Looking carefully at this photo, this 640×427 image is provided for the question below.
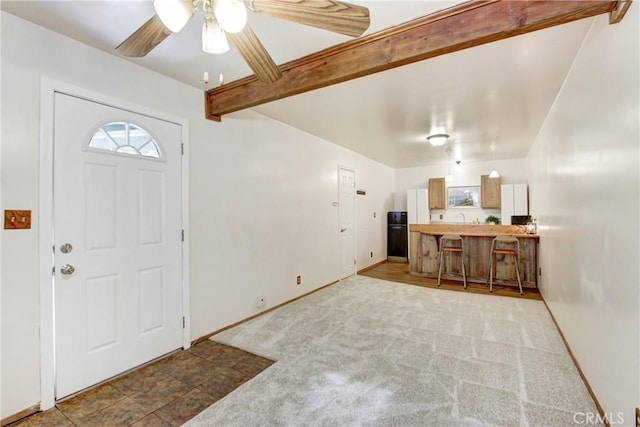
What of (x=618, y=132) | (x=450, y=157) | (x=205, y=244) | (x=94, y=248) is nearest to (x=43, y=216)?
(x=94, y=248)

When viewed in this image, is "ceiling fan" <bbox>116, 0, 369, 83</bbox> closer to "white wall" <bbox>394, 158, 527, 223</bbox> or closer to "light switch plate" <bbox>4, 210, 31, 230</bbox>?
"light switch plate" <bbox>4, 210, 31, 230</bbox>

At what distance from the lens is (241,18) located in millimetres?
1205

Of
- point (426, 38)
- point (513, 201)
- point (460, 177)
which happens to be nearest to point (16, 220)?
point (426, 38)

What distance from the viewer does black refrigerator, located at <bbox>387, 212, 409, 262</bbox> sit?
295 inches

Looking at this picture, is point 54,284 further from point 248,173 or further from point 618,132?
point 618,132

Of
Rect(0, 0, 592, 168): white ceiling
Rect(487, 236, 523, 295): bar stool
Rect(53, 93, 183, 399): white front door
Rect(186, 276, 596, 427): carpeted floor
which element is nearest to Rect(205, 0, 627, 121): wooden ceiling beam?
Rect(0, 0, 592, 168): white ceiling

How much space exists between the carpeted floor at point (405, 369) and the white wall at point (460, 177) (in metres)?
3.49

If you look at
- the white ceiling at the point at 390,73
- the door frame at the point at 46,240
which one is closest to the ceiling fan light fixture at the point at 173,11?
the white ceiling at the point at 390,73

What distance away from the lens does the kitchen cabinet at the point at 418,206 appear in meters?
7.27

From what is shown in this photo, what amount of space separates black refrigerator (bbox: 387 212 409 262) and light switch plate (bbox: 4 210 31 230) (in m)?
6.83

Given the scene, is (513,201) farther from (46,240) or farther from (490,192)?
(46,240)

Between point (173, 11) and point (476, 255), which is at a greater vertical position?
point (173, 11)

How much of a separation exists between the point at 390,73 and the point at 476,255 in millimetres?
4156

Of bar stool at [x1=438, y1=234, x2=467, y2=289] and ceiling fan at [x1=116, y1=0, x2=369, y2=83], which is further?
bar stool at [x1=438, y1=234, x2=467, y2=289]
